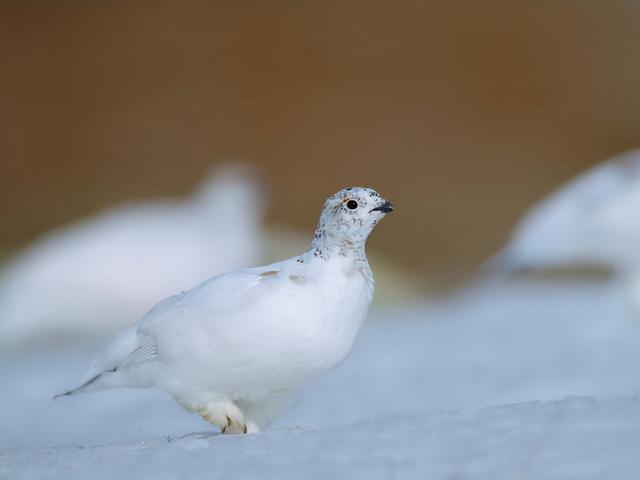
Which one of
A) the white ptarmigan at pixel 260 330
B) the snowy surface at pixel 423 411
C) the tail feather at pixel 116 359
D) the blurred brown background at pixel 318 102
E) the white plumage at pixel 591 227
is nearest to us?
the snowy surface at pixel 423 411

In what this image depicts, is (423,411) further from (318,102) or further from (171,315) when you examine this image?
(318,102)

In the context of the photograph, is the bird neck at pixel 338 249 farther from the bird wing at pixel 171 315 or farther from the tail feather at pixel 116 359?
the tail feather at pixel 116 359

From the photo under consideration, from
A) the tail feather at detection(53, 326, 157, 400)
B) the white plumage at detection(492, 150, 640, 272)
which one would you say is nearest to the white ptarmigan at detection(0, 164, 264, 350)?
the white plumage at detection(492, 150, 640, 272)

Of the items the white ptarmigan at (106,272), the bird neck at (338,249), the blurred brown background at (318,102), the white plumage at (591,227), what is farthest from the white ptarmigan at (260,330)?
the blurred brown background at (318,102)

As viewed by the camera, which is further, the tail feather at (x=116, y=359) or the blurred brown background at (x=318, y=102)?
the blurred brown background at (x=318, y=102)

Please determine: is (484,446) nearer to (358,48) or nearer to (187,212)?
(187,212)

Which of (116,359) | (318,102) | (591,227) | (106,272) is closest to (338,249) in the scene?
(116,359)

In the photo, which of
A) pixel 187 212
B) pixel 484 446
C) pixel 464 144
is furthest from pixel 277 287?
pixel 464 144

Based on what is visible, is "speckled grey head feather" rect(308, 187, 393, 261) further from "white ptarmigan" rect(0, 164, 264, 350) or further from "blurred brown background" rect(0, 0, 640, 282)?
"blurred brown background" rect(0, 0, 640, 282)
